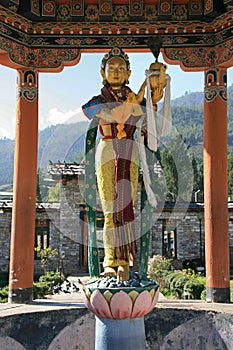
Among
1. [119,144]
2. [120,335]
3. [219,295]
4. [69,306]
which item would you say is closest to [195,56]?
[119,144]

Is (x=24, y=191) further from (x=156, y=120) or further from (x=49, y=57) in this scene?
(x=156, y=120)

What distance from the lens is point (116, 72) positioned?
4500 mm

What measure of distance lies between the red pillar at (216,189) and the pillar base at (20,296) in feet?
10.1

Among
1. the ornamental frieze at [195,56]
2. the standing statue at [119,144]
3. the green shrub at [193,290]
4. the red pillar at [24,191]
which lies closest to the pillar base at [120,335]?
the standing statue at [119,144]

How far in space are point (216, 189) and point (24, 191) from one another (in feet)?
11.1

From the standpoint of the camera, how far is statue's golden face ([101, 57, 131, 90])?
4.50 metres

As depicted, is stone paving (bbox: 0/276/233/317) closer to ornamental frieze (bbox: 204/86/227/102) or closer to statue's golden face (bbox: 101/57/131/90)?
statue's golden face (bbox: 101/57/131/90)

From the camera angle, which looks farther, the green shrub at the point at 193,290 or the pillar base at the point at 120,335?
the green shrub at the point at 193,290

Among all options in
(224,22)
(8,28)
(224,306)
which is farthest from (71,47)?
(224,306)

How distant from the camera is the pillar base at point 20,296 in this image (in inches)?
286

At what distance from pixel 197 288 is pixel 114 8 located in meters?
6.20

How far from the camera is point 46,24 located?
7.89m

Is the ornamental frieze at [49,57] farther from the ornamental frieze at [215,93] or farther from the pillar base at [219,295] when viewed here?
the pillar base at [219,295]

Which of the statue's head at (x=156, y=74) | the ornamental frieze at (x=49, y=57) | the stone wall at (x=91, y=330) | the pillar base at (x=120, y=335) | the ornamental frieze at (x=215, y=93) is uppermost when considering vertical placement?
the ornamental frieze at (x=49, y=57)
